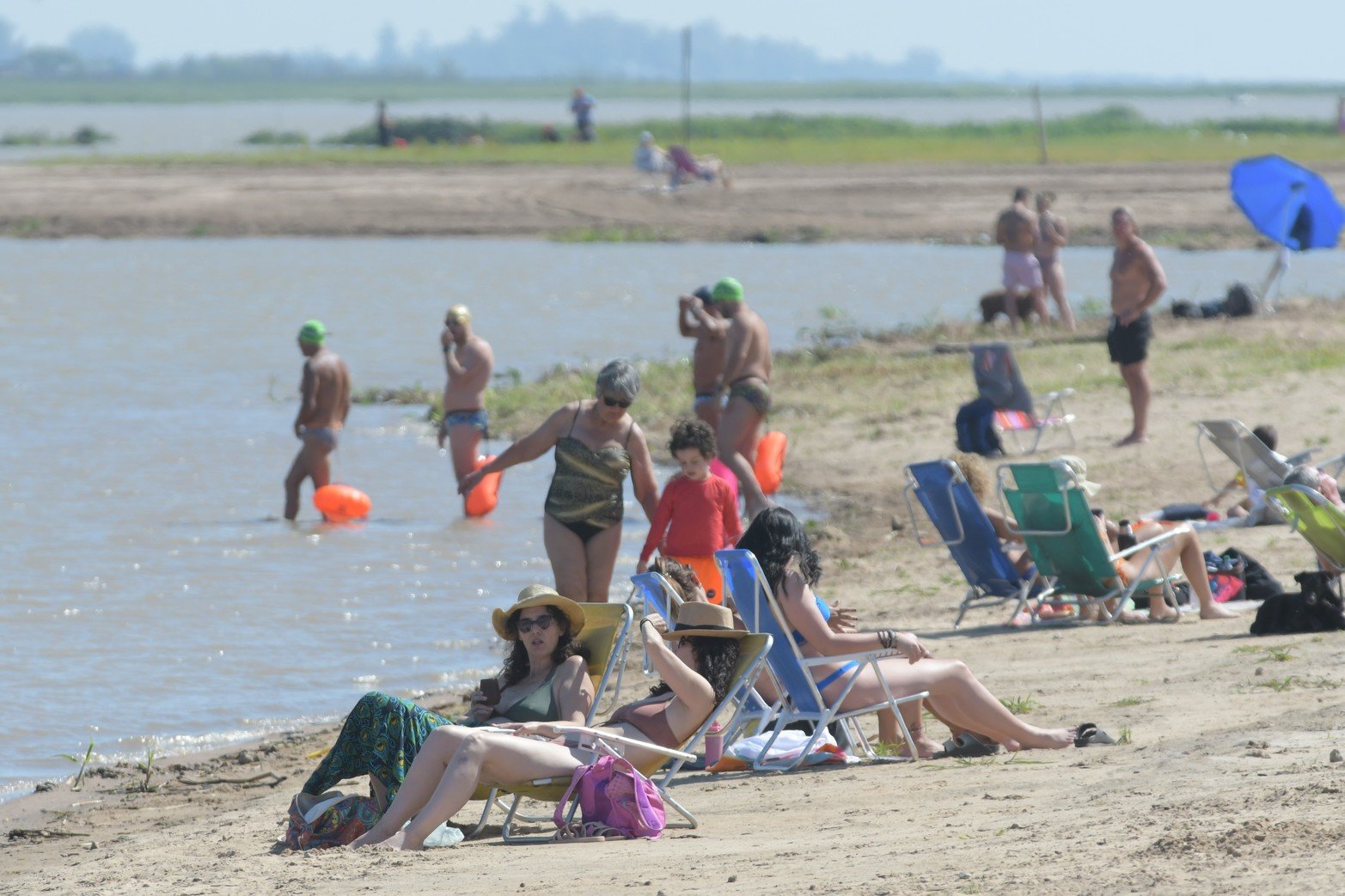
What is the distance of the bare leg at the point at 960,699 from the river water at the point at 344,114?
47523mm

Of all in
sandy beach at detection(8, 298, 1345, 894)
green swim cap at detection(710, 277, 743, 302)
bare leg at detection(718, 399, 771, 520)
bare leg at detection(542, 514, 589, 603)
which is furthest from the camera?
green swim cap at detection(710, 277, 743, 302)

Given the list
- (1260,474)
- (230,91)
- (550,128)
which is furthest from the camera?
(230,91)

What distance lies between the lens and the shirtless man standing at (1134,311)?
1274 cm

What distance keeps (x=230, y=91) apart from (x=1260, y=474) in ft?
544

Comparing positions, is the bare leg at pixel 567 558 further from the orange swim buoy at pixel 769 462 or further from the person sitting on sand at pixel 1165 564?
the orange swim buoy at pixel 769 462

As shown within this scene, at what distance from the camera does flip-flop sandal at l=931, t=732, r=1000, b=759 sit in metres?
6.23

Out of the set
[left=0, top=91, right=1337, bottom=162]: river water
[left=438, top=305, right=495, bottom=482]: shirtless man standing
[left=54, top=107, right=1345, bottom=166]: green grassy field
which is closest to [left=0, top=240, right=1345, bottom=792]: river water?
[left=438, top=305, right=495, bottom=482]: shirtless man standing

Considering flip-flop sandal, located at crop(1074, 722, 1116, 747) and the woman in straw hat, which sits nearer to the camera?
the woman in straw hat

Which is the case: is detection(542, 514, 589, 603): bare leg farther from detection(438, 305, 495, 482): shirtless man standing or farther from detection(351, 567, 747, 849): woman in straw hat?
detection(438, 305, 495, 482): shirtless man standing

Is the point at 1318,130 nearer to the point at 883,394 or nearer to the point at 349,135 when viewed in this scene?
the point at 349,135

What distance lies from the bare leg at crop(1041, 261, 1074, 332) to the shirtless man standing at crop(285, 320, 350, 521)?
8.92 m

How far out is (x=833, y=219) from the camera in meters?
33.4

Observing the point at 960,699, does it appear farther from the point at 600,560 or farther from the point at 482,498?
the point at 482,498

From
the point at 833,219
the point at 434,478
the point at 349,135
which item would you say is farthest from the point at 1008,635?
the point at 349,135
